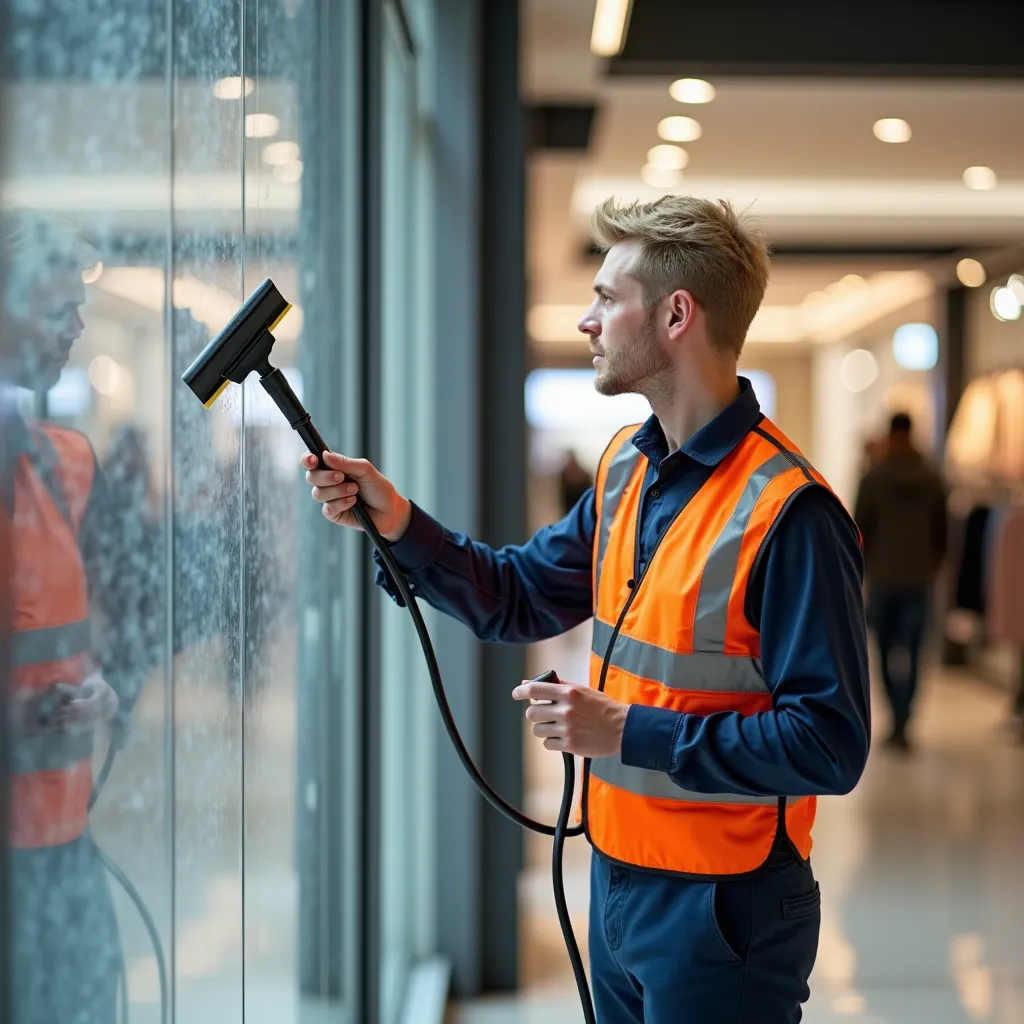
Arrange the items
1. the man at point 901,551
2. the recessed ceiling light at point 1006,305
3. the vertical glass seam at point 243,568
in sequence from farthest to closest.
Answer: the recessed ceiling light at point 1006,305, the man at point 901,551, the vertical glass seam at point 243,568

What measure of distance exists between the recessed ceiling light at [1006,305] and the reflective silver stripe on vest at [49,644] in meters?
7.86

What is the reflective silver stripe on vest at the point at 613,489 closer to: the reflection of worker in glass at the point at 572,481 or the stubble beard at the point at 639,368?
the stubble beard at the point at 639,368

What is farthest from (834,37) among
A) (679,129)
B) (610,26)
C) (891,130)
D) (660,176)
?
(660,176)

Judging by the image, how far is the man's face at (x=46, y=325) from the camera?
0.70 meters

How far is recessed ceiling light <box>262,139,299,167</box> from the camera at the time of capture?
1.44m

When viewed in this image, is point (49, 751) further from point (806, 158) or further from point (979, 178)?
point (979, 178)

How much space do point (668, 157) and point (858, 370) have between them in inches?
293

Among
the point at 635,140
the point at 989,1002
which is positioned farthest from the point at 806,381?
the point at 989,1002

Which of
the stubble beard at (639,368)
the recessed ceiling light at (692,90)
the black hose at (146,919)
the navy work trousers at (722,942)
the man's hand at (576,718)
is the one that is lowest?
the navy work trousers at (722,942)

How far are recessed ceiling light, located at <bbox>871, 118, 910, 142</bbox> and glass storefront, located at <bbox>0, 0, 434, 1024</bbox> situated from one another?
4130 mm

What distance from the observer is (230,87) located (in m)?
1.23

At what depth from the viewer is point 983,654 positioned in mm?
8234

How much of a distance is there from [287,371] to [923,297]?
9.48m

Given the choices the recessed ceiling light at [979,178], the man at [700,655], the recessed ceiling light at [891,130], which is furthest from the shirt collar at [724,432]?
the recessed ceiling light at [979,178]
